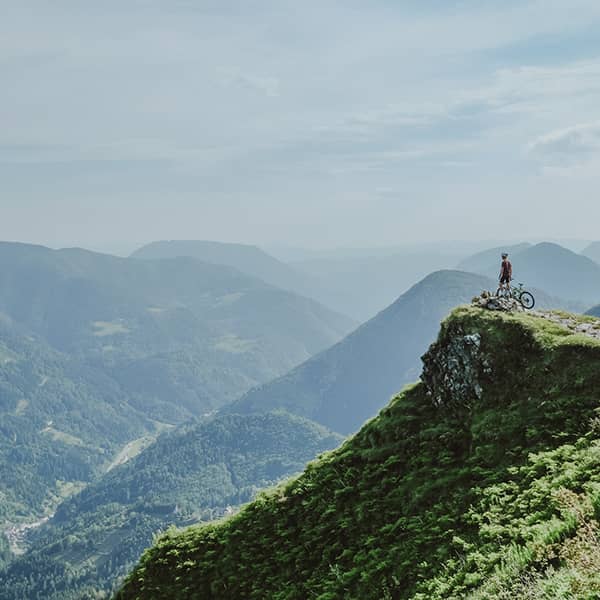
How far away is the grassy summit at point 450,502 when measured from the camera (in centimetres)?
1490

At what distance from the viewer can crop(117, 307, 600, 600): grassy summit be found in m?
Result: 14.9

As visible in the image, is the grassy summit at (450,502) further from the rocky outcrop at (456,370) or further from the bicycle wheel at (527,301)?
the bicycle wheel at (527,301)

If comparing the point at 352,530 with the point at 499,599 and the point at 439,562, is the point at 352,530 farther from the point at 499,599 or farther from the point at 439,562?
the point at 499,599

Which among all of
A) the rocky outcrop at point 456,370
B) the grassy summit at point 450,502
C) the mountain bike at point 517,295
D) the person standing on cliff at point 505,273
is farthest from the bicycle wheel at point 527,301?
the rocky outcrop at point 456,370

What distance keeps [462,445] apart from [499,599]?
1354 cm

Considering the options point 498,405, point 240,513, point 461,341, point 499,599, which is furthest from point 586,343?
point 240,513

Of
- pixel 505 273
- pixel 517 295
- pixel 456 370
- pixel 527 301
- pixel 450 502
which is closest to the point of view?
pixel 450 502

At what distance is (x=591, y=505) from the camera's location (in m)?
14.5

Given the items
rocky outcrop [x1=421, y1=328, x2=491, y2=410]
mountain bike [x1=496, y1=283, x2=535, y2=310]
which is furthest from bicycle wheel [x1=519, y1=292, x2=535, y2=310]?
rocky outcrop [x1=421, y1=328, x2=491, y2=410]

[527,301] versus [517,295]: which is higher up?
[517,295]

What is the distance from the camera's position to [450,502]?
21.2 m

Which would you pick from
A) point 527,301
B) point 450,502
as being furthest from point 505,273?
point 450,502

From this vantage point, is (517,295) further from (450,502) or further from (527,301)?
(450,502)

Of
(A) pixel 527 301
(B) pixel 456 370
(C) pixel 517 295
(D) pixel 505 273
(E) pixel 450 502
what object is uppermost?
(D) pixel 505 273
